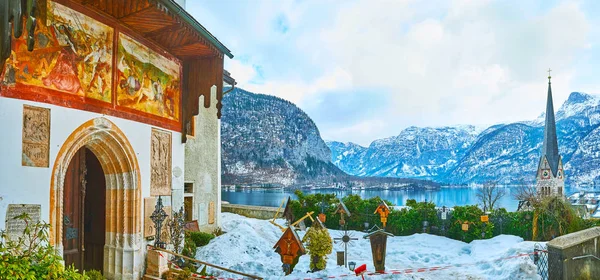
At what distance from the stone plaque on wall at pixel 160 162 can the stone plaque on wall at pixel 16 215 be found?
9.83 ft

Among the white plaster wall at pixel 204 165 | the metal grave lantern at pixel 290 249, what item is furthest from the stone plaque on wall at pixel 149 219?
the white plaster wall at pixel 204 165

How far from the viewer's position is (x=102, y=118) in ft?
26.0

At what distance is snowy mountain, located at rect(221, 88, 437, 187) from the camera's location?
148m

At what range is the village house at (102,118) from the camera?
6.48 m

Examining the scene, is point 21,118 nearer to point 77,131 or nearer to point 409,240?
point 77,131

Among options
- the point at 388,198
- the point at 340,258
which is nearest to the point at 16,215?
the point at 340,258

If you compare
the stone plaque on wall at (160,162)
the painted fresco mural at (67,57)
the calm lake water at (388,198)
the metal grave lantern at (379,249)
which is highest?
the painted fresco mural at (67,57)

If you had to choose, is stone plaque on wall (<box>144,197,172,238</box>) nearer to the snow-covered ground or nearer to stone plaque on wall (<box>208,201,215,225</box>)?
the snow-covered ground

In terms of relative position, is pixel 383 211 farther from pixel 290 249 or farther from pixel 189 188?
pixel 189 188

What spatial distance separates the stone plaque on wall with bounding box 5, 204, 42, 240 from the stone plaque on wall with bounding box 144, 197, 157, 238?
2.72 meters

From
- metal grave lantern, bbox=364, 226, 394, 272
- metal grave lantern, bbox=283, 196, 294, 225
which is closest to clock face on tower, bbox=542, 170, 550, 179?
metal grave lantern, bbox=283, 196, 294, 225

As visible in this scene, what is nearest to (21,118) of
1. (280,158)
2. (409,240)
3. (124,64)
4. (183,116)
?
(124,64)

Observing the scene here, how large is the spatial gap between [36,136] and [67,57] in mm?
1552

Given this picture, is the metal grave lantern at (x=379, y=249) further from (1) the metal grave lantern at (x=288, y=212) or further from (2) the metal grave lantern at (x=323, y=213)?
(1) the metal grave lantern at (x=288, y=212)
